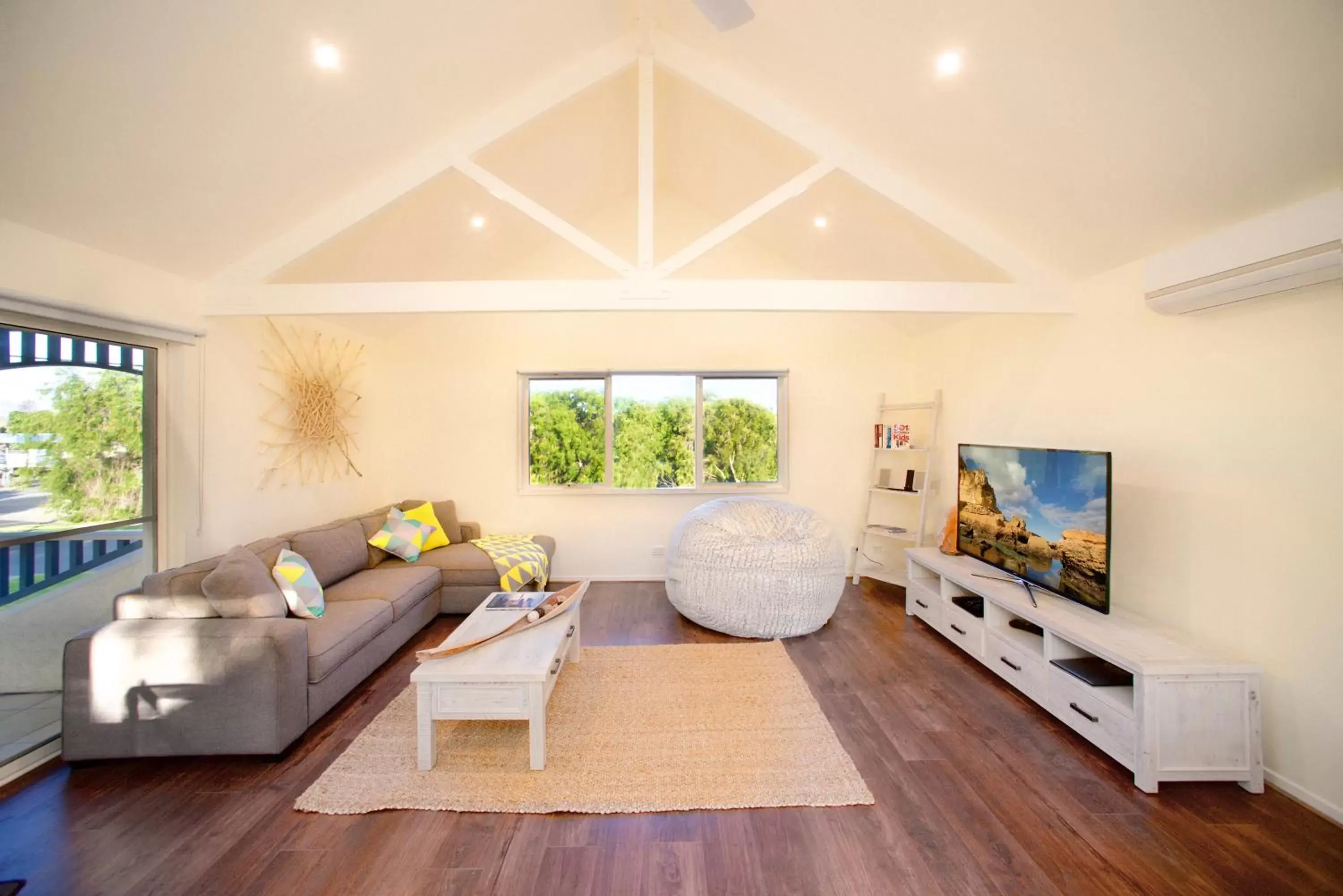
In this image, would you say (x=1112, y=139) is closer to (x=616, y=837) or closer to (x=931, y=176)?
(x=931, y=176)

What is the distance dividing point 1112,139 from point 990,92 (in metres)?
0.52

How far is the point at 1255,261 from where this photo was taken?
6.04 feet

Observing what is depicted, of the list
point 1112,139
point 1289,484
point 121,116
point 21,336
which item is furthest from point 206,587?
point 1289,484

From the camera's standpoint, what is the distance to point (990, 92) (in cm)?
208

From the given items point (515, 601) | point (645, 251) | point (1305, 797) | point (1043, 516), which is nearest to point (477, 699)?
point (515, 601)

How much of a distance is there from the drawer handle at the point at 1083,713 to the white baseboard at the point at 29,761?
14.0 ft

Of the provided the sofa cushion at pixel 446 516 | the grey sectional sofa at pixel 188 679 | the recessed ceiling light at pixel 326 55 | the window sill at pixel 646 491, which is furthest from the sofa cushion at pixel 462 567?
the recessed ceiling light at pixel 326 55

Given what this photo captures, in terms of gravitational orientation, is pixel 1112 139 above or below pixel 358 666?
above

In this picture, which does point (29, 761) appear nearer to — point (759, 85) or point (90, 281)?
point (90, 281)

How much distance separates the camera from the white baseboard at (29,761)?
1.82 meters

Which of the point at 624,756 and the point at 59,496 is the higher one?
the point at 59,496

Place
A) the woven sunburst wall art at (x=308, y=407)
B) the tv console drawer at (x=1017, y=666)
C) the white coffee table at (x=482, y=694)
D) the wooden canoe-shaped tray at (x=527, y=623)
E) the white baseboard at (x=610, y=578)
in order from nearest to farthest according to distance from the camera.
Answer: the white coffee table at (x=482, y=694) → the wooden canoe-shaped tray at (x=527, y=623) → the tv console drawer at (x=1017, y=666) → the woven sunburst wall art at (x=308, y=407) → the white baseboard at (x=610, y=578)

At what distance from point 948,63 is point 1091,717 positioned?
2.82m

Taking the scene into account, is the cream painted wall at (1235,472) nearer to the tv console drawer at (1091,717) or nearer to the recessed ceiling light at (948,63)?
the tv console drawer at (1091,717)
